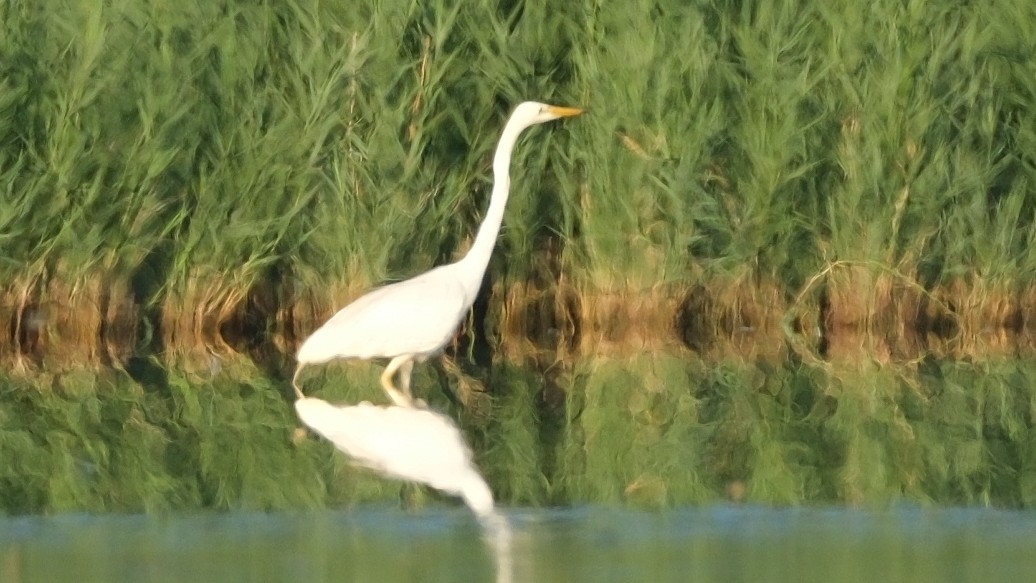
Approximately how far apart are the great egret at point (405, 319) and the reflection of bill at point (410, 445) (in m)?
0.24

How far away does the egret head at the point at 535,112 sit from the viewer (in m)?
8.04

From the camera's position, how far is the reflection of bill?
229 inches

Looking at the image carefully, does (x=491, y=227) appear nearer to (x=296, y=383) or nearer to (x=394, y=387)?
(x=394, y=387)

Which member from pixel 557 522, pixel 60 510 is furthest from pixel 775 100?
pixel 60 510

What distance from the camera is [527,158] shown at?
8.86 m

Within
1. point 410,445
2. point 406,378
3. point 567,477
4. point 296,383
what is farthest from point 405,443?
point 296,383

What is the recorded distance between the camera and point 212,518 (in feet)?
17.9

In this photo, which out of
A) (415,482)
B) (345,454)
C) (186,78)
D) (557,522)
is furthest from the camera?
(186,78)

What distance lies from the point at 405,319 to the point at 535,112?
3.99 ft

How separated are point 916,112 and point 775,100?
27.1 inches

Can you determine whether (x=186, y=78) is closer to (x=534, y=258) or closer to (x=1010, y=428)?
(x=534, y=258)

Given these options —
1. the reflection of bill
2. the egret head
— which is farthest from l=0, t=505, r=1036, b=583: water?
the egret head

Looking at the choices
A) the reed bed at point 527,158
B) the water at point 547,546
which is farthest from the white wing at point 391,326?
the water at point 547,546

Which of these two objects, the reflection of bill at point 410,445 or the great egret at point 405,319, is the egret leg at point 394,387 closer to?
the great egret at point 405,319
